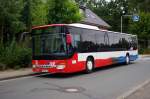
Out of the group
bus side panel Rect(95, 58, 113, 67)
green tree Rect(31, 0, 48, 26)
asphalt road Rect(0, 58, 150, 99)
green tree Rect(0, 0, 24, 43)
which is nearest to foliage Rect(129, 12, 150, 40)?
bus side panel Rect(95, 58, 113, 67)

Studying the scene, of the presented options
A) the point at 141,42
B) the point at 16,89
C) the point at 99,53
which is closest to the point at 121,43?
the point at 99,53

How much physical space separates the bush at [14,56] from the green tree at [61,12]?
5.07 m

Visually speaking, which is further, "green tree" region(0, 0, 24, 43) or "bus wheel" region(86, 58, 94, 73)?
"green tree" region(0, 0, 24, 43)

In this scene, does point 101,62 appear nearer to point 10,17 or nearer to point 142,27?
point 10,17

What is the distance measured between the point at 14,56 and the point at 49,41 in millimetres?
4108

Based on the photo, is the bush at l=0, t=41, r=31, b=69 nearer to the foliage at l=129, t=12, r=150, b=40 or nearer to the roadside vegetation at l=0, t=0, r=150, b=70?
the roadside vegetation at l=0, t=0, r=150, b=70

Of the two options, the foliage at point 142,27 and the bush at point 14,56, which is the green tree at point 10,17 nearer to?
the bush at point 14,56

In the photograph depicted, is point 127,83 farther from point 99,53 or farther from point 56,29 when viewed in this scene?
point 99,53

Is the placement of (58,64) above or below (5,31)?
below

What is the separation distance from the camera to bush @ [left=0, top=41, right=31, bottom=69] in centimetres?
2162

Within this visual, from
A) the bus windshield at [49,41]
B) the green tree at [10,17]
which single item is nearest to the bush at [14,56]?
the green tree at [10,17]

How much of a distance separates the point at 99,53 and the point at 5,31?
6.19 m

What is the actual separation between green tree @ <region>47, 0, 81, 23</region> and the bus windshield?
26.9ft

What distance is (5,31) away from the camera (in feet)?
76.7
